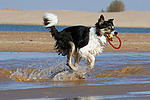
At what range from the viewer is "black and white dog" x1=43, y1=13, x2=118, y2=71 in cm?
754

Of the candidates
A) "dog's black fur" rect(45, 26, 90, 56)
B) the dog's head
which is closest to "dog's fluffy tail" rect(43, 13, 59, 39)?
"dog's black fur" rect(45, 26, 90, 56)

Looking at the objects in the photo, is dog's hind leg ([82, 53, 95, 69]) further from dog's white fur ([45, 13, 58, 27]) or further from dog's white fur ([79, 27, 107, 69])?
dog's white fur ([45, 13, 58, 27])

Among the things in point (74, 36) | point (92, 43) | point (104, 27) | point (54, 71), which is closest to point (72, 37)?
point (74, 36)

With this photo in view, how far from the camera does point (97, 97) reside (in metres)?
5.43

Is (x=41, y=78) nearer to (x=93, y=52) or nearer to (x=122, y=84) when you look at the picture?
(x=93, y=52)

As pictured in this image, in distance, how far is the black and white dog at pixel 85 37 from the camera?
297 inches

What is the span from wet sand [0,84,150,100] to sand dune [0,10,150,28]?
50567 mm

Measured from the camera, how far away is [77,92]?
5855 mm

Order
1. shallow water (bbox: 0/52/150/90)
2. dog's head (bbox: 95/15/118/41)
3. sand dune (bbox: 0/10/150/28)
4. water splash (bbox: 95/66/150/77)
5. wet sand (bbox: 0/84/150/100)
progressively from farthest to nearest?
sand dune (bbox: 0/10/150/28) < water splash (bbox: 95/66/150/77) < dog's head (bbox: 95/15/118/41) < shallow water (bbox: 0/52/150/90) < wet sand (bbox: 0/84/150/100)

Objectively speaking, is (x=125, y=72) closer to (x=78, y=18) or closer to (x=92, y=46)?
(x=92, y=46)

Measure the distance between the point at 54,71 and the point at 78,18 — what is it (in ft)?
182

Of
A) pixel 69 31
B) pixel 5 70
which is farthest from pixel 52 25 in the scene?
pixel 5 70

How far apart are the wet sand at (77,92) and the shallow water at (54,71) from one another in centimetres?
44

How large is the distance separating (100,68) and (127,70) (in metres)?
0.77
